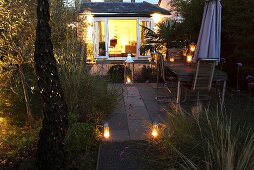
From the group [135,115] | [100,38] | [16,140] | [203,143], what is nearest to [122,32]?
[100,38]

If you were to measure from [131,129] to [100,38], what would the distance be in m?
13.2

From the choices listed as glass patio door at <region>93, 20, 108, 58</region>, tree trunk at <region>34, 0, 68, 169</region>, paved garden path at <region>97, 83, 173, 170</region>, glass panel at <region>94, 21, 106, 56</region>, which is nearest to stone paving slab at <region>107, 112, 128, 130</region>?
paved garden path at <region>97, 83, 173, 170</region>

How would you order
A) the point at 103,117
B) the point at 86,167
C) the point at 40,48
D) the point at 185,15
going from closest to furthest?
the point at 40,48 < the point at 86,167 < the point at 103,117 < the point at 185,15

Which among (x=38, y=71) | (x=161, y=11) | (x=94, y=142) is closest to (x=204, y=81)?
(x=94, y=142)

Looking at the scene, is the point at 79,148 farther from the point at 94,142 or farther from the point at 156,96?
the point at 156,96

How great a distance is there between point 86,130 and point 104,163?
28.0 inches

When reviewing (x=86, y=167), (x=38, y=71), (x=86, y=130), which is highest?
(x=38, y=71)

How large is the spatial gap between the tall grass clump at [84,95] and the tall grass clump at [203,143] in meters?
1.80

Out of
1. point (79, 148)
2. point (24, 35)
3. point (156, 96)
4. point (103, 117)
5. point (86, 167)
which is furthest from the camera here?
point (156, 96)

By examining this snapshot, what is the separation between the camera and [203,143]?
3551 mm

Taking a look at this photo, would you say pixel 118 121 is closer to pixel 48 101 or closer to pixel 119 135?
pixel 119 135

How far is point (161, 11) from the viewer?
17.2 meters

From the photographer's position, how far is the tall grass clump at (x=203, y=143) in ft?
10.1

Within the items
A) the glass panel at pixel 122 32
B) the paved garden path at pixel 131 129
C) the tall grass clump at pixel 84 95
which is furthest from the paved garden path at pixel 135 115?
the glass panel at pixel 122 32
